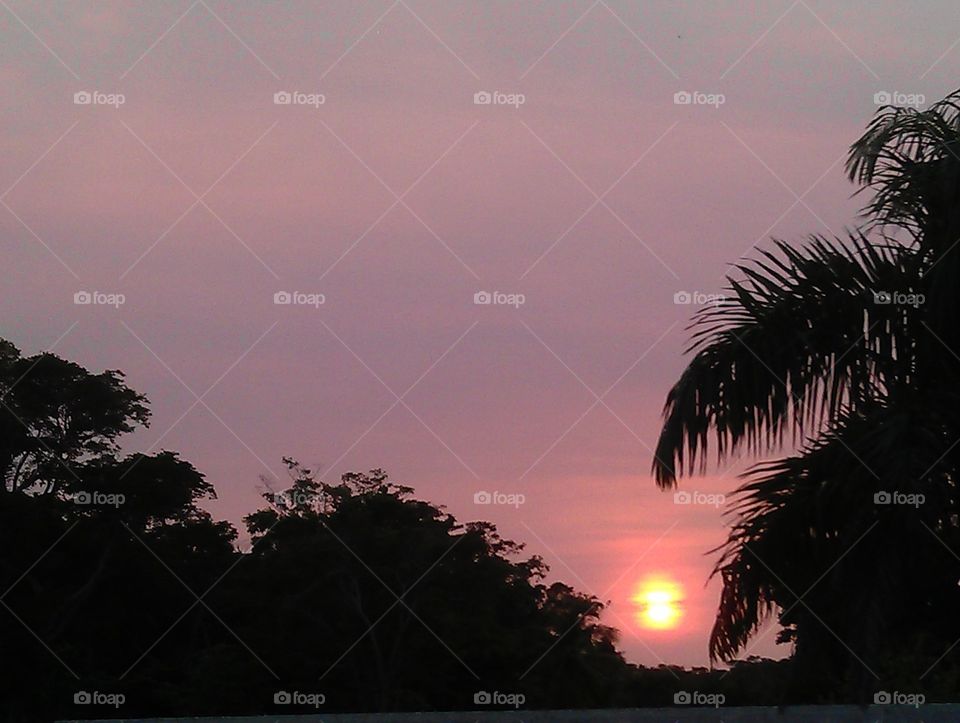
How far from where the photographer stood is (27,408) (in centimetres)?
2402

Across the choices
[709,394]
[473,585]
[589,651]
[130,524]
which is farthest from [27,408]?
[709,394]

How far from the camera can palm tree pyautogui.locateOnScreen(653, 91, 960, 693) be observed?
7.23 m

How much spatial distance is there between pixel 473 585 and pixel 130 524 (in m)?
6.93
